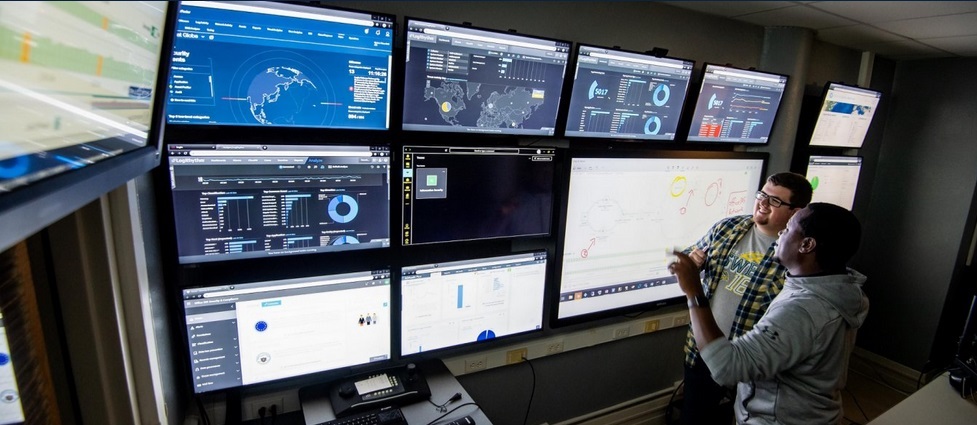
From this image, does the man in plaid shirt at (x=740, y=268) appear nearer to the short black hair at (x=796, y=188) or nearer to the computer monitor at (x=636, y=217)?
the short black hair at (x=796, y=188)

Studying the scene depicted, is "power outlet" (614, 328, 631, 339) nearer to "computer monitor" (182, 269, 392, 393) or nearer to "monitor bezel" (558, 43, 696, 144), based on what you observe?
"monitor bezel" (558, 43, 696, 144)

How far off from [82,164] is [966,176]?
4.46 m

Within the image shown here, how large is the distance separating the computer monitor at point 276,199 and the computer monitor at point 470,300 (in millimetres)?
267

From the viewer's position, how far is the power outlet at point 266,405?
1.60 meters

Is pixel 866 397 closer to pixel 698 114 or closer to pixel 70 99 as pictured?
pixel 698 114

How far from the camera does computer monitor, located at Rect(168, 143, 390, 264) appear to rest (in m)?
1.30

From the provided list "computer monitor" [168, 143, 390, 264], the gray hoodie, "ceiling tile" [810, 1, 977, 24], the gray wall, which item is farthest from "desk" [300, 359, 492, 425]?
the gray wall

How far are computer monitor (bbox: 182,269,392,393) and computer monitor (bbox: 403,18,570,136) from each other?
594mm

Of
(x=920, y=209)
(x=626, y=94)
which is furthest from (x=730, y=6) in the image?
(x=920, y=209)

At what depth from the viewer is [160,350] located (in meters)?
1.27

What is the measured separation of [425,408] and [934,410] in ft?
6.62

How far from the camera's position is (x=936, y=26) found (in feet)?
7.13

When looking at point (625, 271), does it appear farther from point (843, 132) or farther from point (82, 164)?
point (82, 164)

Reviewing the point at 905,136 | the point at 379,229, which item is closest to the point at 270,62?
the point at 379,229
